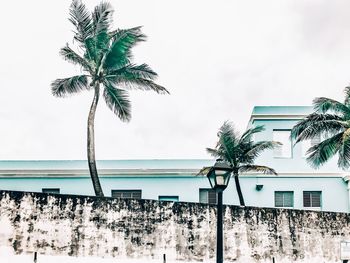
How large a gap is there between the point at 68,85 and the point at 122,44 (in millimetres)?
2564

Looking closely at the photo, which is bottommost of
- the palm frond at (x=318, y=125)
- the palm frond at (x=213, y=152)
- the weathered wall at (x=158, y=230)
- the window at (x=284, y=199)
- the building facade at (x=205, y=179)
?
the weathered wall at (x=158, y=230)

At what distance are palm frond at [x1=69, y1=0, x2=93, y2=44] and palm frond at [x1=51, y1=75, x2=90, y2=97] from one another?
1.46 meters

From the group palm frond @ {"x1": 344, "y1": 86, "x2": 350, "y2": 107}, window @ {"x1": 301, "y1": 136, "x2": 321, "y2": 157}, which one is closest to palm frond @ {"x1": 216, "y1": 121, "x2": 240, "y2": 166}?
window @ {"x1": 301, "y1": 136, "x2": 321, "y2": 157}

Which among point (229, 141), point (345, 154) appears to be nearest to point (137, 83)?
point (229, 141)

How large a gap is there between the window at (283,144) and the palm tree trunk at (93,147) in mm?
8359

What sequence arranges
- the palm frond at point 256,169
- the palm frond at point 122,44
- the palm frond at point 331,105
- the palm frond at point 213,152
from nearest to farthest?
the palm frond at point 331,105 < the palm frond at point 122,44 < the palm frond at point 256,169 < the palm frond at point 213,152

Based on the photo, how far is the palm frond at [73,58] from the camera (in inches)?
855

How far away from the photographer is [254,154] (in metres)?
23.6

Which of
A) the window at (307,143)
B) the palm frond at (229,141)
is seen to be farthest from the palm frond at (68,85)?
the window at (307,143)

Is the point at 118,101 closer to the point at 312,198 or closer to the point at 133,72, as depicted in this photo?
the point at 133,72

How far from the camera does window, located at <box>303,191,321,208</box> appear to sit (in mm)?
24969

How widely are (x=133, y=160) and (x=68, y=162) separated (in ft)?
9.66

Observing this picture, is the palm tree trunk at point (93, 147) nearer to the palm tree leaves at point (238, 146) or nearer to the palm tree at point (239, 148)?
the palm tree at point (239, 148)

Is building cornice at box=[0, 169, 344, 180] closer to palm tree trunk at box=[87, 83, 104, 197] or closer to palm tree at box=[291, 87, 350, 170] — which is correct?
palm tree at box=[291, 87, 350, 170]
